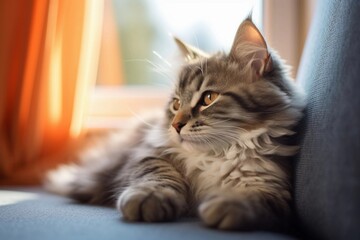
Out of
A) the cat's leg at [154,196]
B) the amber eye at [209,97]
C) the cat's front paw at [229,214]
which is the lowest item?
the cat's leg at [154,196]

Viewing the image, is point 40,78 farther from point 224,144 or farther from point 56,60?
point 224,144

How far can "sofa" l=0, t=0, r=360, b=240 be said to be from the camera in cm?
74

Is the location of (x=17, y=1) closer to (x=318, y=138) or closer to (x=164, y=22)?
(x=164, y=22)

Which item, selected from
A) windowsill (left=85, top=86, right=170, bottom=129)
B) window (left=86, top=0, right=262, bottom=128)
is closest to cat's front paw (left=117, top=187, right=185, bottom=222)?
window (left=86, top=0, right=262, bottom=128)

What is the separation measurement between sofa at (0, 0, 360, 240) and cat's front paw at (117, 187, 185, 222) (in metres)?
0.03

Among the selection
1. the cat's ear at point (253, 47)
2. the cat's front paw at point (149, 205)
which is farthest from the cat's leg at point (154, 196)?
the cat's ear at point (253, 47)

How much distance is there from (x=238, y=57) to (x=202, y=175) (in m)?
0.38

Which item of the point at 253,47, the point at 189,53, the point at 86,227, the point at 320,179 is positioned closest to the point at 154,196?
the point at 86,227

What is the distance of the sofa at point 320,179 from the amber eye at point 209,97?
0.26 meters

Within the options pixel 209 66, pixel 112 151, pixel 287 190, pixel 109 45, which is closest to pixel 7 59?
pixel 112 151

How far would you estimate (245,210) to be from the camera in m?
0.88

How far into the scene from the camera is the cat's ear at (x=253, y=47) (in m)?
1.14

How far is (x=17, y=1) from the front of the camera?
1.77 metres

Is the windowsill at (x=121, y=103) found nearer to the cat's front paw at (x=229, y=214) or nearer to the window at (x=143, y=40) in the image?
the window at (x=143, y=40)
